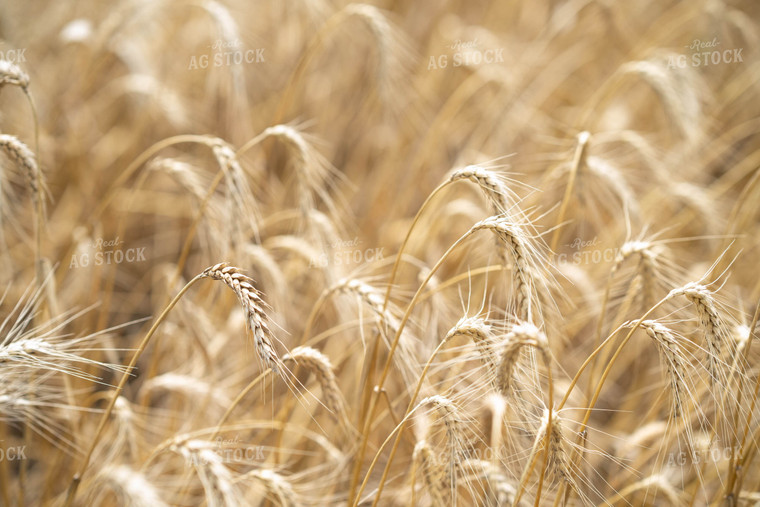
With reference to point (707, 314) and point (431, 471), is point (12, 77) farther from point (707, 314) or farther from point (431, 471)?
point (707, 314)

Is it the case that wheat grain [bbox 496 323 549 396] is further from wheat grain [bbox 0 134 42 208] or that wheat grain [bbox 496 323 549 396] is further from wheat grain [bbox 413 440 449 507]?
wheat grain [bbox 0 134 42 208]

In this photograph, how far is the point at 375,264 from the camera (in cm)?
174

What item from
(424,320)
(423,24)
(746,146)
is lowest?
(424,320)

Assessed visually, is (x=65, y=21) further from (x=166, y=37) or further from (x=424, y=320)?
(x=424, y=320)

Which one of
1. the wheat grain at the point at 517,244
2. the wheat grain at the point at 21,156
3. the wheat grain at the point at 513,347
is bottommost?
the wheat grain at the point at 513,347

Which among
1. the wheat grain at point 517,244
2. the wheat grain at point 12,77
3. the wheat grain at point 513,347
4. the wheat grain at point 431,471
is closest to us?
the wheat grain at point 513,347

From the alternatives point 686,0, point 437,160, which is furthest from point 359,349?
point 686,0

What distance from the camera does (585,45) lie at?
3.44 meters

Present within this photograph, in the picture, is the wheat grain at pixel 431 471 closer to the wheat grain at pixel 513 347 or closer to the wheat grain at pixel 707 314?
the wheat grain at pixel 513 347

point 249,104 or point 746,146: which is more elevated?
point 249,104

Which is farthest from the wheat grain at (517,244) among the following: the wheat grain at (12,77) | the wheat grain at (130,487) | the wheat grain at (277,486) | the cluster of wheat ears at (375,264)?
the wheat grain at (12,77)

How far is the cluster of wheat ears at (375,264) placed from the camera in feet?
4.04

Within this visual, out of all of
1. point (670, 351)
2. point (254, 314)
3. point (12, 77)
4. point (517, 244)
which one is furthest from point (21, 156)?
point (670, 351)

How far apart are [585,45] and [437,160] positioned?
1.40 m
